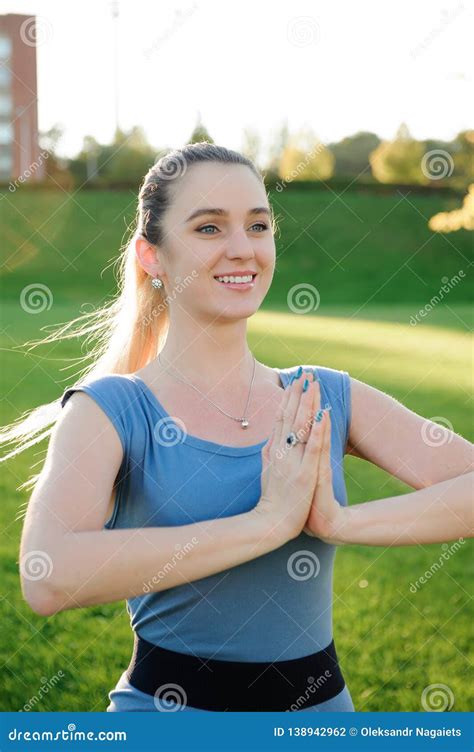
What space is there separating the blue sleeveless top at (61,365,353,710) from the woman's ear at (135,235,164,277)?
1.27 ft

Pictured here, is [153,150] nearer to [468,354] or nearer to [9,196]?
[9,196]

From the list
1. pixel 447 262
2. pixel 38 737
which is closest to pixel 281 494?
pixel 38 737

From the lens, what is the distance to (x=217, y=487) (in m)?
2.30

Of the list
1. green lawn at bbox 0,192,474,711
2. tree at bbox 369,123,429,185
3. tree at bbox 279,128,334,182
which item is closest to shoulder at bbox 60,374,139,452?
green lawn at bbox 0,192,474,711

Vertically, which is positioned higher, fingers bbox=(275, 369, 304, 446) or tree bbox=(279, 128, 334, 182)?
fingers bbox=(275, 369, 304, 446)

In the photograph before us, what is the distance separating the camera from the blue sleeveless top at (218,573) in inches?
89.7

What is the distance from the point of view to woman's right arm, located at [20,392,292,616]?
2.08 meters

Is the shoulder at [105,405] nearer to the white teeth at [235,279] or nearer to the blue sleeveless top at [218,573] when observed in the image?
the blue sleeveless top at [218,573]

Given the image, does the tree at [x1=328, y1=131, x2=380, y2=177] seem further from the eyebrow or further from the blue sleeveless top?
the blue sleeveless top

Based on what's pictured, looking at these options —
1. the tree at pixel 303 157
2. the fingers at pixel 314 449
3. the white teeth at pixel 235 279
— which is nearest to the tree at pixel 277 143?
the tree at pixel 303 157

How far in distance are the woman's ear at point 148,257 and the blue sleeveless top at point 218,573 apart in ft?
1.27

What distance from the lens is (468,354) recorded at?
58.0 feet

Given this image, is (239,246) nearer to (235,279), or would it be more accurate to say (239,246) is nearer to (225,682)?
(235,279)

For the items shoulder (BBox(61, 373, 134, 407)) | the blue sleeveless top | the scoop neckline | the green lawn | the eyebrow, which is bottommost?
the green lawn
